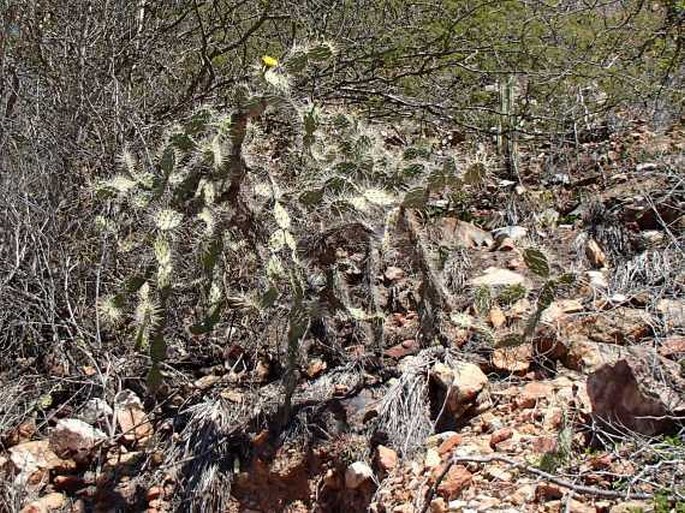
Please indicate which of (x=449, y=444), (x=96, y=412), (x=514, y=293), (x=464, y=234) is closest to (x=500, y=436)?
(x=449, y=444)

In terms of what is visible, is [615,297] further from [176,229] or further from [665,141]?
[665,141]

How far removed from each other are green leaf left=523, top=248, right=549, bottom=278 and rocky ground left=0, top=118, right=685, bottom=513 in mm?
30

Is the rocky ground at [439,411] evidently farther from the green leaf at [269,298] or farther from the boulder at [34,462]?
the green leaf at [269,298]

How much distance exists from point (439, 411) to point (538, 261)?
2.42 feet

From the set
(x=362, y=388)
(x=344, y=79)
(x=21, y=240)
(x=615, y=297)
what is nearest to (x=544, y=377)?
(x=615, y=297)

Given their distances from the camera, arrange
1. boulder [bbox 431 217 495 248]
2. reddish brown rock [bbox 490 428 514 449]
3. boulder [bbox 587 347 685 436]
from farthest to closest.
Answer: boulder [bbox 431 217 495 248]
reddish brown rock [bbox 490 428 514 449]
boulder [bbox 587 347 685 436]

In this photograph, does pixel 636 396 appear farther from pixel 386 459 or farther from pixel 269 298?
pixel 269 298

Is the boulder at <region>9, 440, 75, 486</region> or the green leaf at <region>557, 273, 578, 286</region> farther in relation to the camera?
the boulder at <region>9, 440, 75, 486</region>

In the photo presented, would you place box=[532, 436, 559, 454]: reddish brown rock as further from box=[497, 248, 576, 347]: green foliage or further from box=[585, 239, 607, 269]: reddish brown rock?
box=[585, 239, 607, 269]: reddish brown rock

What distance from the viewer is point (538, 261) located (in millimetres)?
3535

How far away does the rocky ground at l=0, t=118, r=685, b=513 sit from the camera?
9.13ft

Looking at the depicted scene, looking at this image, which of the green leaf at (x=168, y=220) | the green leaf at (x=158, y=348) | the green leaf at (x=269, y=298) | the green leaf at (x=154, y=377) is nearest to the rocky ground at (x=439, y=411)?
the green leaf at (x=154, y=377)

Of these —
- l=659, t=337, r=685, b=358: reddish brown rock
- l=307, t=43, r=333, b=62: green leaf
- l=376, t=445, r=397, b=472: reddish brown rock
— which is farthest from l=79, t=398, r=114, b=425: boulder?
l=659, t=337, r=685, b=358: reddish brown rock

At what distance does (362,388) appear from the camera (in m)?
3.79
